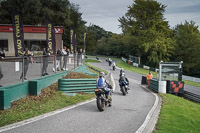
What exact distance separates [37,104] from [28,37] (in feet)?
83.5

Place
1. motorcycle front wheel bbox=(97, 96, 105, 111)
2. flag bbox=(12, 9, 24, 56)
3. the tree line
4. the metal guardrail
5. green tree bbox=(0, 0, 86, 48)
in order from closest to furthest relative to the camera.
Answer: motorcycle front wheel bbox=(97, 96, 105, 111)
the metal guardrail
flag bbox=(12, 9, 24, 56)
green tree bbox=(0, 0, 86, 48)
the tree line

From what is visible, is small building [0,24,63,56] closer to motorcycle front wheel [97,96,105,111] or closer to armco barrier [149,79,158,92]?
armco barrier [149,79,158,92]

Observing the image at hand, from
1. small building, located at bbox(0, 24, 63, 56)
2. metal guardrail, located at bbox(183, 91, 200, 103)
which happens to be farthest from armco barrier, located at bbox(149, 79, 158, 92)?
small building, located at bbox(0, 24, 63, 56)

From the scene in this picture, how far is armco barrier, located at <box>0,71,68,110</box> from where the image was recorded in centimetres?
788

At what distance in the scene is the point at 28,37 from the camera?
3241 centimetres

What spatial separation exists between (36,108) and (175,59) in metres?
55.5

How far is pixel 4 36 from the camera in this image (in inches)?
1254

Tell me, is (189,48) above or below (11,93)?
above

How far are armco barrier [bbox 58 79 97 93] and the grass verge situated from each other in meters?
0.43

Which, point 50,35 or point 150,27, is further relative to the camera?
point 150,27

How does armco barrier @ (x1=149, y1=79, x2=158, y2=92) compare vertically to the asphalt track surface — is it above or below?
below

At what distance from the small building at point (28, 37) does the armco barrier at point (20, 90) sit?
71.7 ft

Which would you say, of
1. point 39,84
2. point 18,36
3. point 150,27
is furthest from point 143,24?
point 39,84

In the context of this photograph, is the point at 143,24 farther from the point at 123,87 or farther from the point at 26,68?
the point at 26,68
